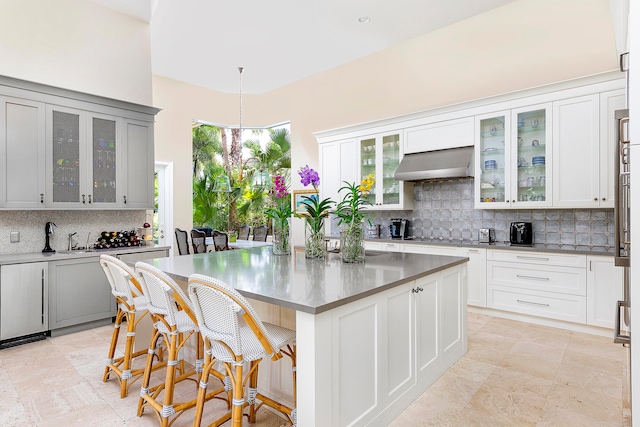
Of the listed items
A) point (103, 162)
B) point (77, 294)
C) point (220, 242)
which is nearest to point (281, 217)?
point (220, 242)

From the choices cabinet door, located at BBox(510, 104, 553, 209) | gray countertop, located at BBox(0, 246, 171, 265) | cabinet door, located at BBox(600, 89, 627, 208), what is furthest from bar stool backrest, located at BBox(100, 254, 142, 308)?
cabinet door, located at BBox(600, 89, 627, 208)

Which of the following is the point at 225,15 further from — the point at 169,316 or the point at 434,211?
the point at 169,316

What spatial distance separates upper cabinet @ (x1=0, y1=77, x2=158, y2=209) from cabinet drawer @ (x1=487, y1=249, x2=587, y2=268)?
13.8ft

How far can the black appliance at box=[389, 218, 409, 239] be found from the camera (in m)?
5.08

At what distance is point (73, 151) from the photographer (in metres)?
3.83

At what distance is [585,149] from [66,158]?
539 centimetres

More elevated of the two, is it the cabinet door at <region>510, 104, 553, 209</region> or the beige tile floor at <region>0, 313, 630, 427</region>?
the cabinet door at <region>510, 104, 553, 209</region>

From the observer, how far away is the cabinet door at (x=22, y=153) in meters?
3.38

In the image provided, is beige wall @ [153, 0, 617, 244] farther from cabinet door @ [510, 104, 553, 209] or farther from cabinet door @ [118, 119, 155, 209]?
cabinet door @ [118, 119, 155, 209]

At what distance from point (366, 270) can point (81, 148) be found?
139 inches

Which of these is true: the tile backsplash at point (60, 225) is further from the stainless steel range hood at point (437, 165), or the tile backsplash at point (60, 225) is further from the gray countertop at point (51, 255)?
the stainless steel range hood at point (437, 165)

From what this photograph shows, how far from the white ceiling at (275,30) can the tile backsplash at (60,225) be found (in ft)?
8.41

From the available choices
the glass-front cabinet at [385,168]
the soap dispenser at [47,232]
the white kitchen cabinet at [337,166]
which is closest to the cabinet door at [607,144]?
the glass-front cabinet at [385,168]

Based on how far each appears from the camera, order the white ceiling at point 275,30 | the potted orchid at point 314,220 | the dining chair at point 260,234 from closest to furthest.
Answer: the potted orchid at point 314,220
the white ceiling at point 275,30
the dining chair at point 260,234
